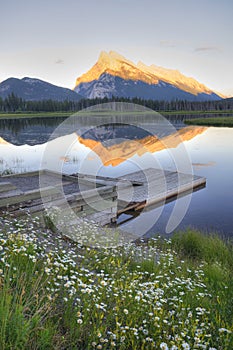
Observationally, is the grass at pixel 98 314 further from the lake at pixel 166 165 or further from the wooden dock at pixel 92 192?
the lake at pixel 166 165

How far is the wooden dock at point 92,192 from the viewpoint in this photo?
1077cm

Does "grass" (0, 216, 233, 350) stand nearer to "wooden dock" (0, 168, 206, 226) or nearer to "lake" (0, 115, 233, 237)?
"wooden dock" (0, 168, 206, 226)

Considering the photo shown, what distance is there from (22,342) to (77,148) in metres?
38.2

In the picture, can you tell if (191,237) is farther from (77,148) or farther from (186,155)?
(77,148)

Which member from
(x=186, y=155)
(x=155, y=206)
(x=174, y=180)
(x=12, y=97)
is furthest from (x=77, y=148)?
(x=12, y=97)

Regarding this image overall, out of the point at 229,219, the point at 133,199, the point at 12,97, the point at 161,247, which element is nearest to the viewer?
the point at 161,247

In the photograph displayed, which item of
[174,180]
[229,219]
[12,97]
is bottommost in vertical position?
[229,219]

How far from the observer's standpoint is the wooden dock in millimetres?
10766

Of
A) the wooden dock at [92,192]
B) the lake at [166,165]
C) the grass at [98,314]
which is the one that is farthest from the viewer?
the lake at [166,165]

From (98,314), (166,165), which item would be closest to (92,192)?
(98,314)

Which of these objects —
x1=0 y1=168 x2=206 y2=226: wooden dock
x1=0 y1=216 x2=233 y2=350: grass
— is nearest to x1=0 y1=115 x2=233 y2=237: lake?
x1=0 y1=168 x2=206 y2=226: wooden dock

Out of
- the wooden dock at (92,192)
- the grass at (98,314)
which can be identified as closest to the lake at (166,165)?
the wooden dock at (92,192)

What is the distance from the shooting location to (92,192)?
1223cm

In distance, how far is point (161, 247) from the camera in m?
10.3
